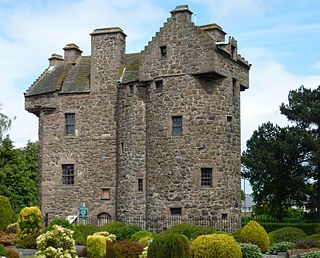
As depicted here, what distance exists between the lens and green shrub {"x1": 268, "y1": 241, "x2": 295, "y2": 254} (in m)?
26.3

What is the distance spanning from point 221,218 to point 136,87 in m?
9.37

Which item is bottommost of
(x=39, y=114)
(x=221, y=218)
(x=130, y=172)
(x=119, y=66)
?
(x=221, y=218)

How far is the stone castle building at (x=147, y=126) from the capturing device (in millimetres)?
33000

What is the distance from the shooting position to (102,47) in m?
38.4

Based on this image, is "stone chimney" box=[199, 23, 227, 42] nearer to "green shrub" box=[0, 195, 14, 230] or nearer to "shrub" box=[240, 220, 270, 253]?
"shrub" box=[240, 220, 270, 253]

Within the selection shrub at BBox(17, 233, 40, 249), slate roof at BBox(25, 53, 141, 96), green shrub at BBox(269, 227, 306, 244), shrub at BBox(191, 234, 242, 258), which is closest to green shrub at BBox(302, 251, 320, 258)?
shrub at BBox(191, 234, 242, 258)

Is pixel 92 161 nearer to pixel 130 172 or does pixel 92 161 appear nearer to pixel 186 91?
pixel 130 172

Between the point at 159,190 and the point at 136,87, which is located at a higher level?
the point at 136,87

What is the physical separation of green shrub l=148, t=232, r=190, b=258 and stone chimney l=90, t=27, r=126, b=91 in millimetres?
20260

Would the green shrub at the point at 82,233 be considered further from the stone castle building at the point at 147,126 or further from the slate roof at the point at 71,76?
the slate roof at the point at 71,76

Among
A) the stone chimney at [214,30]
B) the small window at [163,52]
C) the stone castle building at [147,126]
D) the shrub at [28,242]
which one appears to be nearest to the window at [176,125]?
the stone castle building at [147,126]

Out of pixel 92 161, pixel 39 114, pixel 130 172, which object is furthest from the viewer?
pixel 39 114

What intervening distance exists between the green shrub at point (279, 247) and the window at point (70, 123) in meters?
17.0

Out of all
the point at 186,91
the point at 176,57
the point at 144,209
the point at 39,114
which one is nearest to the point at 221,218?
the point at 144,209
